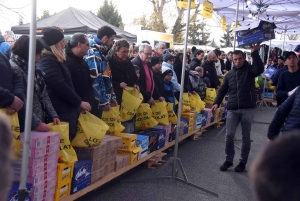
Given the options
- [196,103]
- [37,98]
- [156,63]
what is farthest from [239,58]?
[37,98]

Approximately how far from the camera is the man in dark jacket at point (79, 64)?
445 centimetres

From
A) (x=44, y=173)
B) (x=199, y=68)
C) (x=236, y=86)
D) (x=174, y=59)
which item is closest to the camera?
(x=44, y=173)

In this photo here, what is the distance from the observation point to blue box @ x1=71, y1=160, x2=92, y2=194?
405 centimetres

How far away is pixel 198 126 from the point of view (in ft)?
27.8

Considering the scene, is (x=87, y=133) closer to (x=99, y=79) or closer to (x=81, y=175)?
(x=81, y=175)

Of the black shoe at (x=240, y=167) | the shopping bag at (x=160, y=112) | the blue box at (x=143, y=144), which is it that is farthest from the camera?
the shopping bag at (x=160, y=112)

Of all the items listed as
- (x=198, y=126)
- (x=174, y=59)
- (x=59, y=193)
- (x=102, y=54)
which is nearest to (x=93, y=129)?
(x=59, y=193)

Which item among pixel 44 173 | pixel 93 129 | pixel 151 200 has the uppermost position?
pixel 93 129

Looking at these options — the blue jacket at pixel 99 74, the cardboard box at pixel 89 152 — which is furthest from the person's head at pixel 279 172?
the blue jacket at pixel 99 74

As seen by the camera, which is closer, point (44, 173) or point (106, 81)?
point (44, 173)

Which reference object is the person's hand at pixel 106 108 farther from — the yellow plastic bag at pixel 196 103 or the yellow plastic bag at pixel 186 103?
Result: the yellow plastic bag at pixel 196 103

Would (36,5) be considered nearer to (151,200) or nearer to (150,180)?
(151,200)

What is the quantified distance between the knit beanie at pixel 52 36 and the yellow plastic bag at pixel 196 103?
14.8ft

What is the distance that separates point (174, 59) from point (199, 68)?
1.46 m
